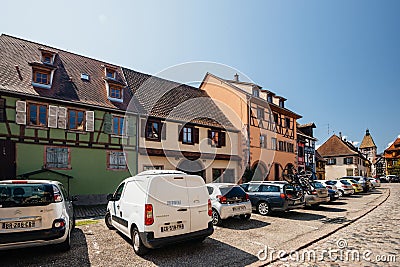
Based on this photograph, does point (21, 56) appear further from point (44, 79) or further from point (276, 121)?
point (276, 121)

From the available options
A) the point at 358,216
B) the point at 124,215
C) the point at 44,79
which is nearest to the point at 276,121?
the point at 358,216

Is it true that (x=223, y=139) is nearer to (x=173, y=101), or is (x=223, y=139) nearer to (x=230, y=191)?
(x=173, y=101)

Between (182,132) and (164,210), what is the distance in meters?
14.4

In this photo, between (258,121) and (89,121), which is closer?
(89,121)

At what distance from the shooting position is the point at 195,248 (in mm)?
6832

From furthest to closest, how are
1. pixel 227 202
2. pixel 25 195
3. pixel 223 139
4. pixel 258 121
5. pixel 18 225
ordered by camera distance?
pixel 258 121, pixel 223 139, pixel 227 202, pixel 25 195, pixel 18 225

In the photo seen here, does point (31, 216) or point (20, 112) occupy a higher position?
point (20, 112)

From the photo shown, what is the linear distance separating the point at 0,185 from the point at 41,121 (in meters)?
9.73

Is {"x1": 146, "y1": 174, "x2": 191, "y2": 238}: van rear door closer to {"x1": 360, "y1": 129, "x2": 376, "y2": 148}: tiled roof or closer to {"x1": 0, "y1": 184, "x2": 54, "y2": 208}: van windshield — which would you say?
{"x1": 0, "y1": 184, "x2": 54, "y2": 208}: van windshield

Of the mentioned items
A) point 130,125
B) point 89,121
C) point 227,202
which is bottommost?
point 227,202

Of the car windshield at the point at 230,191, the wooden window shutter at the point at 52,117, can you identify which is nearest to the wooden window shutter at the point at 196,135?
the wooden window shutter at the point at 52,117

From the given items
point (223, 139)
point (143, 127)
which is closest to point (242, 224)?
point (143, 127)

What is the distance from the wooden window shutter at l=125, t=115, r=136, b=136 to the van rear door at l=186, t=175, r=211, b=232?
38.0 feet

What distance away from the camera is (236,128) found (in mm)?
25766
